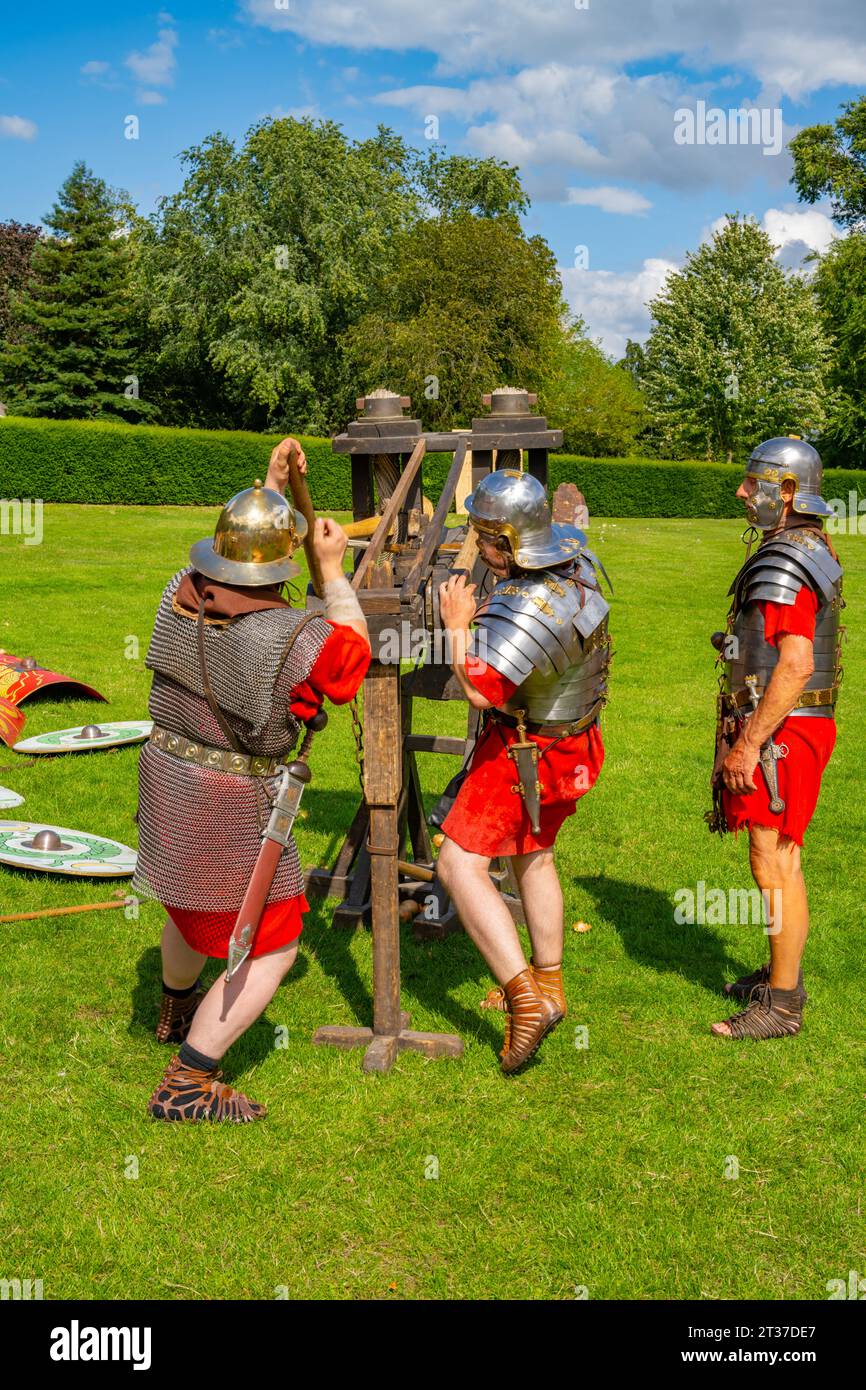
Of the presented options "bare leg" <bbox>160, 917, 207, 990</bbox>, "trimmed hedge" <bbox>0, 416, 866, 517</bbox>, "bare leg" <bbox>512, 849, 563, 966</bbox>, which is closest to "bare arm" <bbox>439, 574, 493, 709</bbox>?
"bare leg" <bbox>512, 849, 563, 966</bbox>

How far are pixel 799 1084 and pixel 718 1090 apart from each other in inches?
12.8

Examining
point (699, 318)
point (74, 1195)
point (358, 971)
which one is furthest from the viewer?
point (699, 318)

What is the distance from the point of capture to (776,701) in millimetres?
4699

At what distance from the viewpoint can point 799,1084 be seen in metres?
4.68

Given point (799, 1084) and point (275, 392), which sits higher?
point (275, 392)

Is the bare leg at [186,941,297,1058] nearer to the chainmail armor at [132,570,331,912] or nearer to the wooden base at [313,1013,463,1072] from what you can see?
the chainmail armor at [132,570,331,912]

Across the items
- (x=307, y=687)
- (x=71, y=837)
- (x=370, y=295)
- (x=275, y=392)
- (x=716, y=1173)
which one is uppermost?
(x=370, y=295)

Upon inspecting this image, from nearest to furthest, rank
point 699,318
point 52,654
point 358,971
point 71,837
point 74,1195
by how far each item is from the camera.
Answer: point 74,1195, point 358,971, point 71,837, point 52,654, point 699,318

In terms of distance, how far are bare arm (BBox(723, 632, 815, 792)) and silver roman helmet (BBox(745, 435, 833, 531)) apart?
1.65 ft

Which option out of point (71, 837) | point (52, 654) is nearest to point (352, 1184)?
point (71, 837)

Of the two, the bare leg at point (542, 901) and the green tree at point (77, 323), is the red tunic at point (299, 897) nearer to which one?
the bare leg at point (542, 901)

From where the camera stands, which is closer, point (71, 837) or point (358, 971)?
point (358, 971)

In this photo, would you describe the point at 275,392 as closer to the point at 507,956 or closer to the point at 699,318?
the point at 699,318

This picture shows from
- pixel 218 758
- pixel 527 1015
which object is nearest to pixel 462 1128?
pixel 527 1015
